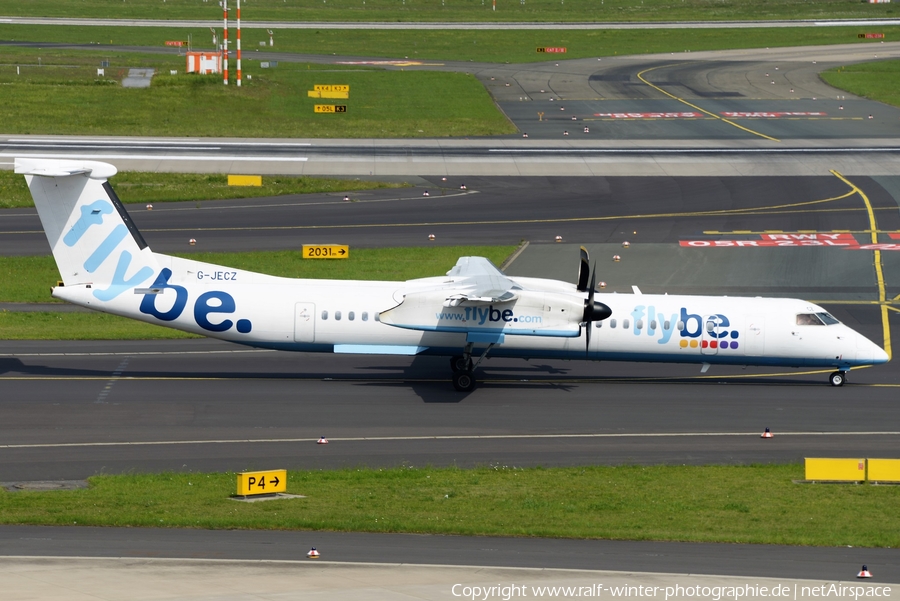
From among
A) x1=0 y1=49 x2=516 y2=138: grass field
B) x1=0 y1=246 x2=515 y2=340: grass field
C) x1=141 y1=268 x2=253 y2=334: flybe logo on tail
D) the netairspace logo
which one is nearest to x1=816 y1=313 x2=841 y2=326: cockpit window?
x1=0 y1=246 x2=515 y2=340: grass field

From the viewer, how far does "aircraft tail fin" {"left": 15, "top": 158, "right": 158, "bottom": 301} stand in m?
31.0

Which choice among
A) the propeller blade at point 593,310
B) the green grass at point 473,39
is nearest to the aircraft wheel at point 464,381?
the propeller blade at point 593,310

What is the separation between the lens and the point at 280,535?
20.1 meters

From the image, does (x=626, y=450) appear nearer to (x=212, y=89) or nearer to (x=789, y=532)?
(x=789, y=532)

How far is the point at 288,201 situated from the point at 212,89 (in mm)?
29943

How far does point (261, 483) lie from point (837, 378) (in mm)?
19238

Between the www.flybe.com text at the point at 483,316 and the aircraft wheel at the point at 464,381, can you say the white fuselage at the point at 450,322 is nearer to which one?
the www.flybe.com text at the point at 483,316

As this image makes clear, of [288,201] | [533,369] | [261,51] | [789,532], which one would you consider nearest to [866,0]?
[261,51]

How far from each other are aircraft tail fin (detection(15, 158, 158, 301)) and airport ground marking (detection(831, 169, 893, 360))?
23854 millimetres

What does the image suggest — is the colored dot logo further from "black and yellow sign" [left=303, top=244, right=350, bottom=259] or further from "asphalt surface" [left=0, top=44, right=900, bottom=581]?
"black and yellow sign" [left=303, top=244, right=350, bottom=259]

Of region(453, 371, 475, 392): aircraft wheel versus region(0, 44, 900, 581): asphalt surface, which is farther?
region(453, 371, 475, 392): aircraft wheel

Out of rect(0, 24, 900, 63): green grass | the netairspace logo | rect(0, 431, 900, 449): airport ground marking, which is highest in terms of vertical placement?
rect(0, 24, 900, 63): green grass

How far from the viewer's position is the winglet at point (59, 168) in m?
29.8

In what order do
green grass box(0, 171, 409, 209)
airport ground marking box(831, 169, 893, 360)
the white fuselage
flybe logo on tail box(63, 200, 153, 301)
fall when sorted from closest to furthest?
flybe logo on tail box(63, 200, 153, 301), the white fuselage, airport ground marking box(831, 169, 893, 360), green grass box(0, 171, 409, 209)
